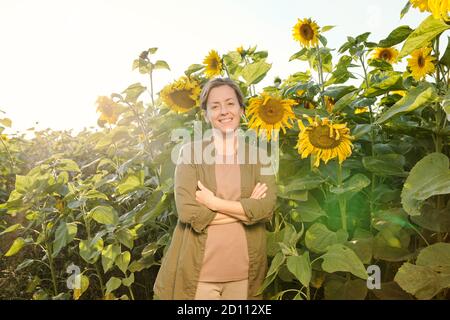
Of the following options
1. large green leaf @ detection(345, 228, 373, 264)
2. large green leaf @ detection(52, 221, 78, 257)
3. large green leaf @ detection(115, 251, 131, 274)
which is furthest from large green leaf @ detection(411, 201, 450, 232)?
large green leaf @ detection(52, 221, 78, 257)

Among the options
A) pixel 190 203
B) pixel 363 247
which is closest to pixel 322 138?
pixel 363 247

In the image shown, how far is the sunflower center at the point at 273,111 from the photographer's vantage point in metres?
2.19

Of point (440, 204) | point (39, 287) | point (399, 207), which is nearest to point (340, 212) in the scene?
point (399, 207)

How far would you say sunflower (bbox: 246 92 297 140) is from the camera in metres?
2.19

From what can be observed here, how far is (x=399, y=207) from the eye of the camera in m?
2.24

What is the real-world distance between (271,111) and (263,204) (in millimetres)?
416

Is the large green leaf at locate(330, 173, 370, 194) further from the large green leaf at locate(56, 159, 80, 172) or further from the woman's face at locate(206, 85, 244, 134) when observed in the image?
the large green leaf at locate(56, 159, 80, 172)

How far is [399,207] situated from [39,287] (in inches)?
92.0

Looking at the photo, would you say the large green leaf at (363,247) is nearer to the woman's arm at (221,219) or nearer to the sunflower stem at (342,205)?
the sunflower stem at (342,205)

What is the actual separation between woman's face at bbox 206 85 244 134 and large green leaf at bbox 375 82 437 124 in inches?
25.2

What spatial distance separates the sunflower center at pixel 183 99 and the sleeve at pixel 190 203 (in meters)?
0.56

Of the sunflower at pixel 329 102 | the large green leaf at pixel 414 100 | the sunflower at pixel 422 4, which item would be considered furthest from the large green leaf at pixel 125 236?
the sunflower at pixel 422 4
